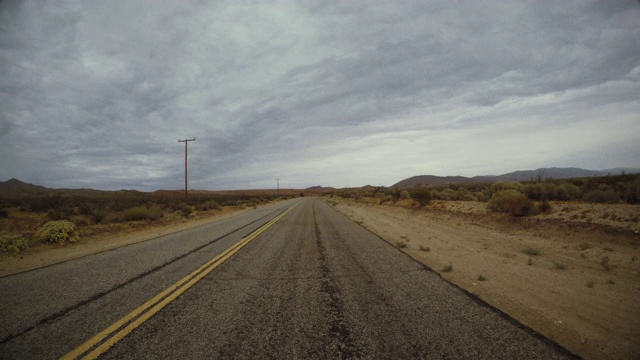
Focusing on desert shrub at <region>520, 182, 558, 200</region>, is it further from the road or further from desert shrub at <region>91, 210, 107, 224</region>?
desert shrub at <region>91, 210, 107, 224</region>

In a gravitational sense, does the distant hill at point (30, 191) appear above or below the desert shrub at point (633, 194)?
above

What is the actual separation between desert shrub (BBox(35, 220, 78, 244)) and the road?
5611 mm

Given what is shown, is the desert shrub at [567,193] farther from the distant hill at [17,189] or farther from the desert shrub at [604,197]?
the distant hill at [17,189]

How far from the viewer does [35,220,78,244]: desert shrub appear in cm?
1052

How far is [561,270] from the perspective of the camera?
614 centimetres

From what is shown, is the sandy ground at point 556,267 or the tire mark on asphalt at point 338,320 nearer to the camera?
the tire mark on asphalt at point 338,320

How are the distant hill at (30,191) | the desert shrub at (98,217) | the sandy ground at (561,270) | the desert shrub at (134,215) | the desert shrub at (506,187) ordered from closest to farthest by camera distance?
the sandy ground at (561,270) < the desert shrub at (98,217) < the desert shrub at (134,215) < the desert shrub at (506,187) < the distant hill at (30,191)

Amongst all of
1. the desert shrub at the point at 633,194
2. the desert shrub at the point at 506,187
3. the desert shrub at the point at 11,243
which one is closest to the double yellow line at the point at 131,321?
the desert shrub at the point at 11,243

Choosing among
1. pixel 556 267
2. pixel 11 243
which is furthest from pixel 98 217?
pixel 556 267

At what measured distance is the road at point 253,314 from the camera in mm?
2822

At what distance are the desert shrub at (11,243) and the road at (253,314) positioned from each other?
4.31 m

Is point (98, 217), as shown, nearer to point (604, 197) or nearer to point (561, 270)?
point (561, 270)

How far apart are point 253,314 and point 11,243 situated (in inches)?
432

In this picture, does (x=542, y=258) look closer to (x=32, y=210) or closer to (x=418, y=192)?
(x=418, y=192)
